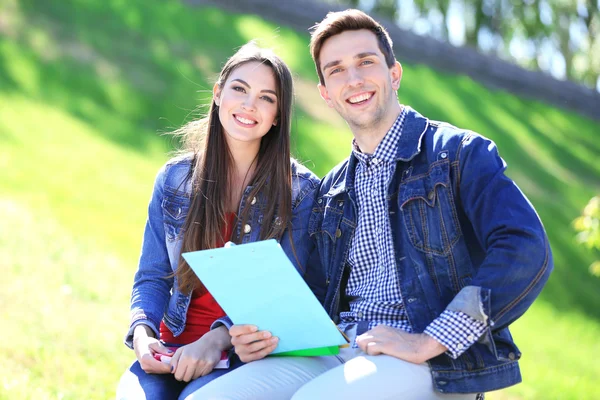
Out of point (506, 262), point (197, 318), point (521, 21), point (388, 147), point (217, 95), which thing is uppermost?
point (521, 21)

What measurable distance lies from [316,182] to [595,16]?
26.9 metres

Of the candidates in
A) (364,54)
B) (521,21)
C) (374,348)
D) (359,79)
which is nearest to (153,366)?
(374,348)

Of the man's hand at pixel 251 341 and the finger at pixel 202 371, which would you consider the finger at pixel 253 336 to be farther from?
the finger at pixel 202 371

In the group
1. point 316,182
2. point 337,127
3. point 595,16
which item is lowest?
point 316,182

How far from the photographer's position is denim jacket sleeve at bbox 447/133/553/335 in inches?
97.6

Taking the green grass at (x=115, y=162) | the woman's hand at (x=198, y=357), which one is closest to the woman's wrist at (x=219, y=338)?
the woman's hand at (x=198, y=357)

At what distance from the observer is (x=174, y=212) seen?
3.37 meters

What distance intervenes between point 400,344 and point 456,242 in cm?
46

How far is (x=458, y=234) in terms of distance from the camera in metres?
2.79

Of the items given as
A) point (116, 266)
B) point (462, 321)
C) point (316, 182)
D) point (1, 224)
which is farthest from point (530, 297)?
point (1, 224)

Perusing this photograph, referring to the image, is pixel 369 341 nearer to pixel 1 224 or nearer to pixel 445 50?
pixel 1 224

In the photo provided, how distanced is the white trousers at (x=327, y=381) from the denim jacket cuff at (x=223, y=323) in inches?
11.7

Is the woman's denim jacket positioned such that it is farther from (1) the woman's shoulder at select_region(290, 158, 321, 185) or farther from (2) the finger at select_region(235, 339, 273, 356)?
(2) the finger at select_region(235, 339, 273, 356)

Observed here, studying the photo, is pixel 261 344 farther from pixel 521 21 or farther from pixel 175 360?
pixel 521 21
